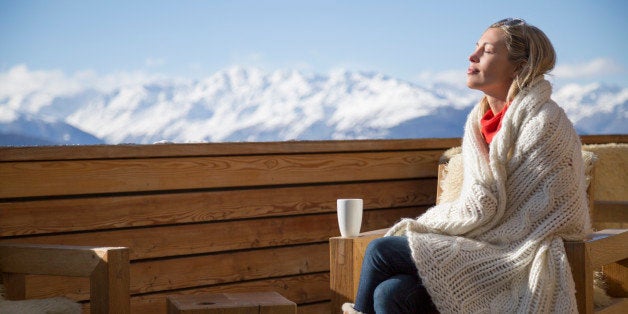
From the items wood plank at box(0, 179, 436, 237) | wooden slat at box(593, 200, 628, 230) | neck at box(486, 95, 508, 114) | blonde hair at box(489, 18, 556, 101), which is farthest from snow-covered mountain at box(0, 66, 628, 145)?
blonde hair at box(489, 18, 556, 101)

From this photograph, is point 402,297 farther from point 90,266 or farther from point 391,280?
point 90,266

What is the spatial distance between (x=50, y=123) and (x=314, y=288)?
1.53 meters

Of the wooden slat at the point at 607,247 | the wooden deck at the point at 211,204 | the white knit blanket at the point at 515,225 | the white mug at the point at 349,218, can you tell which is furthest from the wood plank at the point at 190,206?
the wooden slat at the point at 607,247

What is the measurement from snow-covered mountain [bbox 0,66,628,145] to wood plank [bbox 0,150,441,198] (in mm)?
267

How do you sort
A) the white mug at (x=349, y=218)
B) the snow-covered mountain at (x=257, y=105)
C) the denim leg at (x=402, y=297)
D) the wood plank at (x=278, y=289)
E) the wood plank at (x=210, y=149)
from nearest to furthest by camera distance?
1. the denim leg at (x=402, y=297)
2. the white mug at (x=349, y=218)
3. the wood plank at (x=210, y=149)
4. the wood plank at (x=278, y=289)
5. the snow-covered mountain at (x=257, y=105)

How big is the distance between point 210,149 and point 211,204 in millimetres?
224

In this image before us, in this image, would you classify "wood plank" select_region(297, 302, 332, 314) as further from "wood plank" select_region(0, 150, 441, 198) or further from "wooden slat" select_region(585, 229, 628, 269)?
"wooden slat" select_region(585, 229, 628, 269)

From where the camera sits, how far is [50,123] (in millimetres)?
3822

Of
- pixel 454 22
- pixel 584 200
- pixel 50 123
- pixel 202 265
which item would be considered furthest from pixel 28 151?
pixel 454 22

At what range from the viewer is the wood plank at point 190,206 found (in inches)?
108

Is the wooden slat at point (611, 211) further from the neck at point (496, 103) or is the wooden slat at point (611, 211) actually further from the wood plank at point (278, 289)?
the wood plank at point (278, 289)

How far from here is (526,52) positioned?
86.7 inches

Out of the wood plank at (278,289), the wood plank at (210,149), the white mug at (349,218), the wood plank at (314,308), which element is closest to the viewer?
the white mug at (349,218)

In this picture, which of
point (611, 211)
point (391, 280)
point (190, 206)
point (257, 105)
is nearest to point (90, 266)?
point (391, 280)
